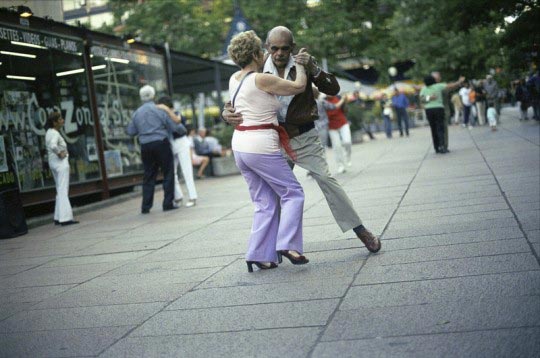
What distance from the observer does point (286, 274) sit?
593cm

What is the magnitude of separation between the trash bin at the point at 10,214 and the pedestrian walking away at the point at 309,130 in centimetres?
574

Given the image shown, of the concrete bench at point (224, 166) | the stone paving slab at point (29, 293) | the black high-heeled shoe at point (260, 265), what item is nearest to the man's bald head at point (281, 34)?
the black high-heeled shoe at point (260, 265)

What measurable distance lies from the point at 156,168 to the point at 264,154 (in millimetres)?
6911

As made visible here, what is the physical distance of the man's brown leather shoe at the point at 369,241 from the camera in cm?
626

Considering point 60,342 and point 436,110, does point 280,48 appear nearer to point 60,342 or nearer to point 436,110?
point 60,342

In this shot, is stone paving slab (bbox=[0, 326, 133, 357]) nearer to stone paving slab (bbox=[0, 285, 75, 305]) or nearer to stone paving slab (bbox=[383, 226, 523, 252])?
stone paving slab (bbox=[0, 285, 75, 305])

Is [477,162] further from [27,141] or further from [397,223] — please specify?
[27,141]

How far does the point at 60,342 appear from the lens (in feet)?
15.0

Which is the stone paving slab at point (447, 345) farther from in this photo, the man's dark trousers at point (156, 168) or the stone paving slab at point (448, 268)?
the man's dark trousers at point (156, 168)

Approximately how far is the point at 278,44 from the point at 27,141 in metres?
8.27

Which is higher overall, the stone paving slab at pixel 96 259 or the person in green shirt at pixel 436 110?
the person in green shirt at pixel 436 110

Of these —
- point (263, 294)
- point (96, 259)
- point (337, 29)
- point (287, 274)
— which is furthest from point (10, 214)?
point (337, 29)

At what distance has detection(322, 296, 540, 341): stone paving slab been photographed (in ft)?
13.1

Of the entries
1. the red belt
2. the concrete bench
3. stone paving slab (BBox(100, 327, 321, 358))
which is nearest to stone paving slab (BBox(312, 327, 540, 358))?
stone paving slab (BBox(100, 327, 321, 358))
